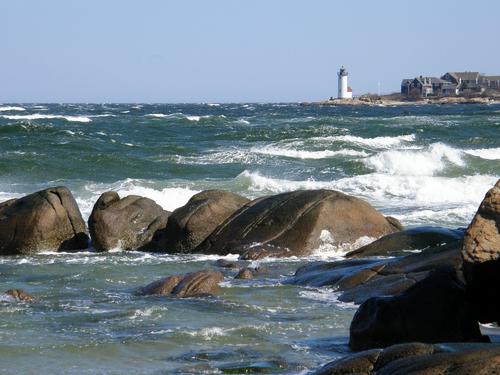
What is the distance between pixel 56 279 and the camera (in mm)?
12312

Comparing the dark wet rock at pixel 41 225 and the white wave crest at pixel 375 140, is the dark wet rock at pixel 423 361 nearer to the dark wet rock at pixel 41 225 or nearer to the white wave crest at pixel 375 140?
the dark wet rock at pixel 41 225

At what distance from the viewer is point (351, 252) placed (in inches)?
515

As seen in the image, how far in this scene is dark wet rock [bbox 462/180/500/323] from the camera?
7293mm

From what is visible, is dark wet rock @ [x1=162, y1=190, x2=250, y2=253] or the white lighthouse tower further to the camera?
the white lighthouse tower

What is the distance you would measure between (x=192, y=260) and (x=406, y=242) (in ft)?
9.71

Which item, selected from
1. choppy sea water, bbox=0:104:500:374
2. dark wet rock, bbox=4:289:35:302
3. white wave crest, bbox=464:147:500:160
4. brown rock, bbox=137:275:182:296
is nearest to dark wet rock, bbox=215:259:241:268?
choppy sea water, bbox=0:104:500:374

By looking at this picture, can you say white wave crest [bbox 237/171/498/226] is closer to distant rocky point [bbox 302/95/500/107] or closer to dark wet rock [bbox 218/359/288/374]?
dark wet rock [bbox 218/359/288/374]

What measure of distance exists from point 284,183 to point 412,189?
10.7ft

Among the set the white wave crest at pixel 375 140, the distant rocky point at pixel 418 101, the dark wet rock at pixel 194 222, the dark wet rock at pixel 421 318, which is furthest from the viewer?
the distant rocky point at pixel 418 101

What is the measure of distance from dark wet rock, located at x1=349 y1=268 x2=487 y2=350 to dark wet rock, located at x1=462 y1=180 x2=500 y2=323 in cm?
27

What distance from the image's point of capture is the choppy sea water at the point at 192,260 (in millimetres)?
8117

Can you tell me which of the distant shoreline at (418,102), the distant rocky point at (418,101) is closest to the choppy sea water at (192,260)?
the distant shoreline at (418,102)

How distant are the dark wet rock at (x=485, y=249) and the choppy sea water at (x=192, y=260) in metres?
1.30

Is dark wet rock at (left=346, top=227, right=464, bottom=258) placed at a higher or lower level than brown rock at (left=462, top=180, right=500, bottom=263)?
lower
